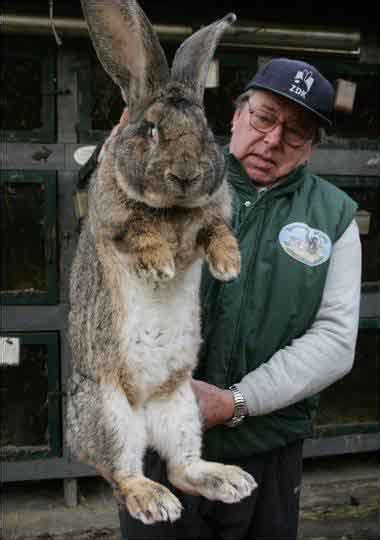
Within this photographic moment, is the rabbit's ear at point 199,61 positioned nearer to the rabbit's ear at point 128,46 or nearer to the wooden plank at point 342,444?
the rabbit's ear at point 128,46

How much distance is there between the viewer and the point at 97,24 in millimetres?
1596

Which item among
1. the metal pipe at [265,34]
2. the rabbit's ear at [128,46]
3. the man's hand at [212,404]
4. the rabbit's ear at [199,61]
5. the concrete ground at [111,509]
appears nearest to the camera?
the rabbit's ear at [128,46]

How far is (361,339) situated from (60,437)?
6.85ft

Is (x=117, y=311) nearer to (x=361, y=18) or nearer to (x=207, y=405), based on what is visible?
(x=207, y=405)

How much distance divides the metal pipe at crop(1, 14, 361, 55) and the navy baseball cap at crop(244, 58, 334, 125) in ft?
5.05

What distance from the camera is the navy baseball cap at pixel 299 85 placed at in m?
2.13

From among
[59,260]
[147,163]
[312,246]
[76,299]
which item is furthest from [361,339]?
[147,163]

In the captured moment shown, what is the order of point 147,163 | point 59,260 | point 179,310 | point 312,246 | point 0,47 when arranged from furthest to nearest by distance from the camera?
point 59,260
point 0,47
point 312,246
point 179,310
point 147,163

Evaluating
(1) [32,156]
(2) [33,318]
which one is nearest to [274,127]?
(1) [32,156]

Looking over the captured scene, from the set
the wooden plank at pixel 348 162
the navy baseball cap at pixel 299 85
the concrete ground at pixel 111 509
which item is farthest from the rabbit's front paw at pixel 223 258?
the concrete ground at pixel 111 509

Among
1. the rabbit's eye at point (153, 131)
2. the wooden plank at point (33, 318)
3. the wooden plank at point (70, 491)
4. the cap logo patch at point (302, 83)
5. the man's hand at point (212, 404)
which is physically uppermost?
the cap logo patch at point (302, 83)

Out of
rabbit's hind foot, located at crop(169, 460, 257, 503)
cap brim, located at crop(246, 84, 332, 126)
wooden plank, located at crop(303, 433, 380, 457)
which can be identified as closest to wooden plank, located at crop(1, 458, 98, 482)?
wooden plank, located at crop(303, 433, 380, 457)

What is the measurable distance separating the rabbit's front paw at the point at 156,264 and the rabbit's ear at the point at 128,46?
0.39 m

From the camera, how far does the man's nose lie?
85.7 inches
